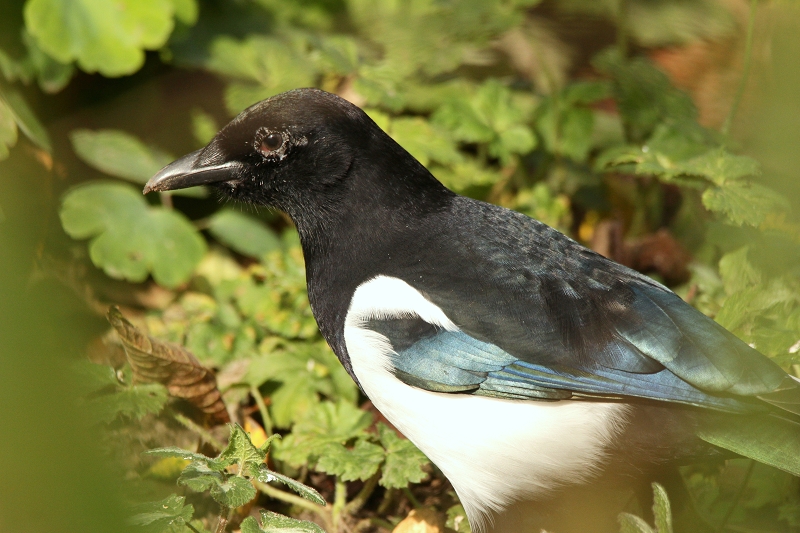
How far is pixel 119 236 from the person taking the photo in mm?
2459

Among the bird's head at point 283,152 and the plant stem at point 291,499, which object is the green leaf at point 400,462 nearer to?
the plant stem at point 291,499

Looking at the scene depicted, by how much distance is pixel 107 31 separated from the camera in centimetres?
253

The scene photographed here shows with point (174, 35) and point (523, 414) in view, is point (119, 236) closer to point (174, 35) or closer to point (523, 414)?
point (174, 35)

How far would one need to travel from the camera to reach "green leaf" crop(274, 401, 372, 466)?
180cm

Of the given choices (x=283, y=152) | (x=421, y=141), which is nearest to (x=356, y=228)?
(x=283, y=152)

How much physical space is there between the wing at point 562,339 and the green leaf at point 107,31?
1399mm

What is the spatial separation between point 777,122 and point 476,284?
749 millimetres

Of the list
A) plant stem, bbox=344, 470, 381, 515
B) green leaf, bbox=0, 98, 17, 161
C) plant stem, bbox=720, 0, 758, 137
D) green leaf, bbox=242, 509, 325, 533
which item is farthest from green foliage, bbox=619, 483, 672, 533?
green leaf, bbox=0, 98, 17, 161

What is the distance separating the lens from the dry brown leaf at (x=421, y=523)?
1659mm

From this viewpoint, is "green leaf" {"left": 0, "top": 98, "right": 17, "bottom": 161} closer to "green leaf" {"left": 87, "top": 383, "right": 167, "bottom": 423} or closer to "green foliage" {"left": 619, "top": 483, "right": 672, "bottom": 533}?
"green leaf" {"left": 87, "top": 383, "right": 167, "bottom": 423}

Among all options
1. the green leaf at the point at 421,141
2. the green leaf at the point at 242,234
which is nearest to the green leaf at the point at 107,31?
the green leaf at the point at 242,234

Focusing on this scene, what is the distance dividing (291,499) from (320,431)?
164 mm

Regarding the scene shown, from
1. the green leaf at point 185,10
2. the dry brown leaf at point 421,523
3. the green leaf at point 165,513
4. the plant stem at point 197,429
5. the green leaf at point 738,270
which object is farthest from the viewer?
the green leaf at point 185,10

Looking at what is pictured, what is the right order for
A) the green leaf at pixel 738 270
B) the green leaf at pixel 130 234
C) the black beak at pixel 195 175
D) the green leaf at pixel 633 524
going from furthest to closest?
the green leaf at pixel 130 234 < the green leaf at pixel 738 270 < the black beak at pixel 195 175 < the green leaf at pixel 633 524
